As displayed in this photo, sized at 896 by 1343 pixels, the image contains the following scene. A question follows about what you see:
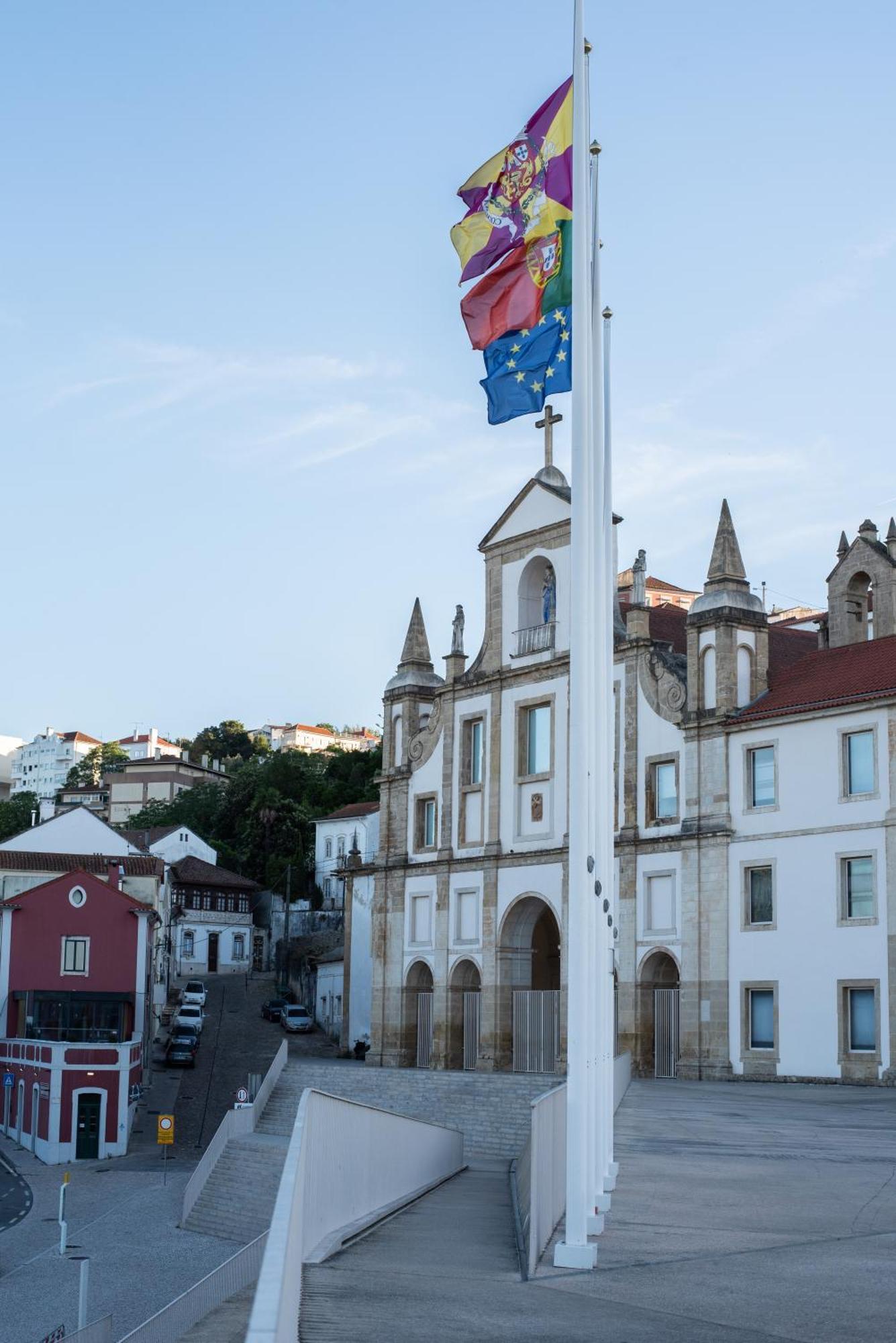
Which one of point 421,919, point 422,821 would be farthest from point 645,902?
point 422,821

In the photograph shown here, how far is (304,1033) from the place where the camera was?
7338cm

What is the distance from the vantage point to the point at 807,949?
42.4 metres

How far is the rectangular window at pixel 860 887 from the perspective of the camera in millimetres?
41188

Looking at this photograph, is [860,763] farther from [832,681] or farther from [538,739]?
[538,739]

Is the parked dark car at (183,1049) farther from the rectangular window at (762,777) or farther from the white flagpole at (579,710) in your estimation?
the white flagpole at (579,710)

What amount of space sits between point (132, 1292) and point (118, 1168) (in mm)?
17860

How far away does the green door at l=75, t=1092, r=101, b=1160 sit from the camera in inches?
1929

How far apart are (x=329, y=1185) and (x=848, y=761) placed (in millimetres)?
28881

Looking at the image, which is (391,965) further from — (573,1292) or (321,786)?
(321,786)

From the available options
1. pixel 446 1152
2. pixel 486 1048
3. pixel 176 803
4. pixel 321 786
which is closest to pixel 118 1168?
pixel 486 1048

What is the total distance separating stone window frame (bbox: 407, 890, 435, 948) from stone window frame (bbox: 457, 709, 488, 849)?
7.84ft

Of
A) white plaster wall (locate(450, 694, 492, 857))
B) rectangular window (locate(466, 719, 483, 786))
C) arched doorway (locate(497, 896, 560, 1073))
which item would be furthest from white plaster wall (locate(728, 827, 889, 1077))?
rectangular window (locate(466, 719, 483, 786))

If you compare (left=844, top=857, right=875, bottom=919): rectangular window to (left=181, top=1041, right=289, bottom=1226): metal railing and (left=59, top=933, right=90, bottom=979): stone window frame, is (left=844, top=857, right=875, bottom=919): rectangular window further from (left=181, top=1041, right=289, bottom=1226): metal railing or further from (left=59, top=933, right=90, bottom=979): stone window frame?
(left=59, top=933, right=90, bottom=979): stone window frame

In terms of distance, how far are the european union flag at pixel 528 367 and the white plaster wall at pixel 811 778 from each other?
81.5 ft
